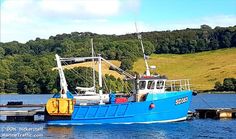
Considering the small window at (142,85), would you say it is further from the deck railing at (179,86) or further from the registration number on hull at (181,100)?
the registration number on hull at (181,100)

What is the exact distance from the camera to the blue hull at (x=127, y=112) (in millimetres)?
62312

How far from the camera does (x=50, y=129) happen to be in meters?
60.7

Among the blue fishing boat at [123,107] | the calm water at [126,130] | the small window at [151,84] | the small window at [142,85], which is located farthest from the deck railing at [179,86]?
the calm water at [126,130]

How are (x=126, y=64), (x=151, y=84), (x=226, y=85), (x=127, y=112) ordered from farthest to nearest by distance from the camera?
(x=126, y=64) < (x=226, y=85) < (x=151, y=84) < (x=127, y=112)

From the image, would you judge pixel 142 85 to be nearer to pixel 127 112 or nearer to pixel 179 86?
pixel 127 112

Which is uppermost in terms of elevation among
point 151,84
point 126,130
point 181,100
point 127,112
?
A: point 151,84

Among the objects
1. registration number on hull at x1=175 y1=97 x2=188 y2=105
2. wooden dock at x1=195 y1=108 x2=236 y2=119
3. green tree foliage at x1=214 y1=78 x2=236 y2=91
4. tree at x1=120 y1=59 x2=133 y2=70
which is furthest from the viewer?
tree at x1=120 y1=59 x2=133 y2=70

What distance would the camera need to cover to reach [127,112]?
206 feet

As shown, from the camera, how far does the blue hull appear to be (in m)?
62.3

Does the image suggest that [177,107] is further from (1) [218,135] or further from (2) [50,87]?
(2) [50,87]

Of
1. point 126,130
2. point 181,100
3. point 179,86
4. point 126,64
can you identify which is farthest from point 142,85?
point 126,64

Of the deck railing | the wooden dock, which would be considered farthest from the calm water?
the wooden dock

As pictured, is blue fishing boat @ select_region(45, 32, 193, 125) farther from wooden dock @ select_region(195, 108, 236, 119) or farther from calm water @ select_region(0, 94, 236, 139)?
wooden dock @ select_region(195, 108, 236, 119)

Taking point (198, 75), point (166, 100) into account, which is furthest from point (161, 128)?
point (198, 75)
